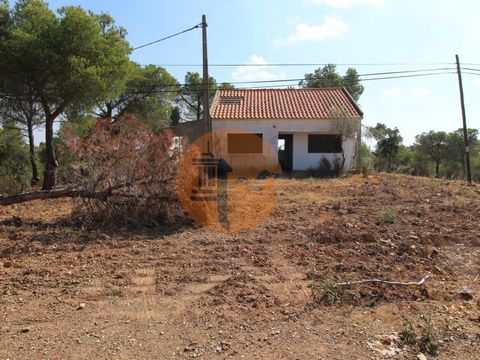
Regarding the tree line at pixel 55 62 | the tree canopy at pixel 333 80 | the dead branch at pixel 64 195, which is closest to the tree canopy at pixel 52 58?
the tree line at pixel 55 62

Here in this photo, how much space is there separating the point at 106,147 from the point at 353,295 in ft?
18.0

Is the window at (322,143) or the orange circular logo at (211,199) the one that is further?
the window at (322,143)

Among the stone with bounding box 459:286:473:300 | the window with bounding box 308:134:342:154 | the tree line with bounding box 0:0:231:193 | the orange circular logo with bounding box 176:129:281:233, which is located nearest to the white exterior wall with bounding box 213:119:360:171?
the window with bounding box 308:134:342:154

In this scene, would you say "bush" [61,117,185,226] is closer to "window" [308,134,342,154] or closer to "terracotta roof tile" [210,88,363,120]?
"terracotta roof tile" [210,88,363,120]

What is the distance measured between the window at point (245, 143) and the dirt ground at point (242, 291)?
12162mm

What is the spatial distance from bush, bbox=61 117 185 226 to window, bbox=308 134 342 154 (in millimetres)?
13543

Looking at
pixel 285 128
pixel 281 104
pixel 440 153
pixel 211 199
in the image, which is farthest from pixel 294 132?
pixel 440 153

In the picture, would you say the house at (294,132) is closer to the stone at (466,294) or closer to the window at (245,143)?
the window at (245,143)

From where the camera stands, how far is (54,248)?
596 centimetres

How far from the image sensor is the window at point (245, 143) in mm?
19797

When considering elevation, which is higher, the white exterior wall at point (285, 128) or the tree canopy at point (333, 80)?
the tree canopy at point (333, 80)

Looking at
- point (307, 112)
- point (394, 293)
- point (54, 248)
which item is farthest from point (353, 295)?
point (307, 112)

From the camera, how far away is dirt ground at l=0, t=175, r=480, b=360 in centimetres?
325

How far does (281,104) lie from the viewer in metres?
21.5
